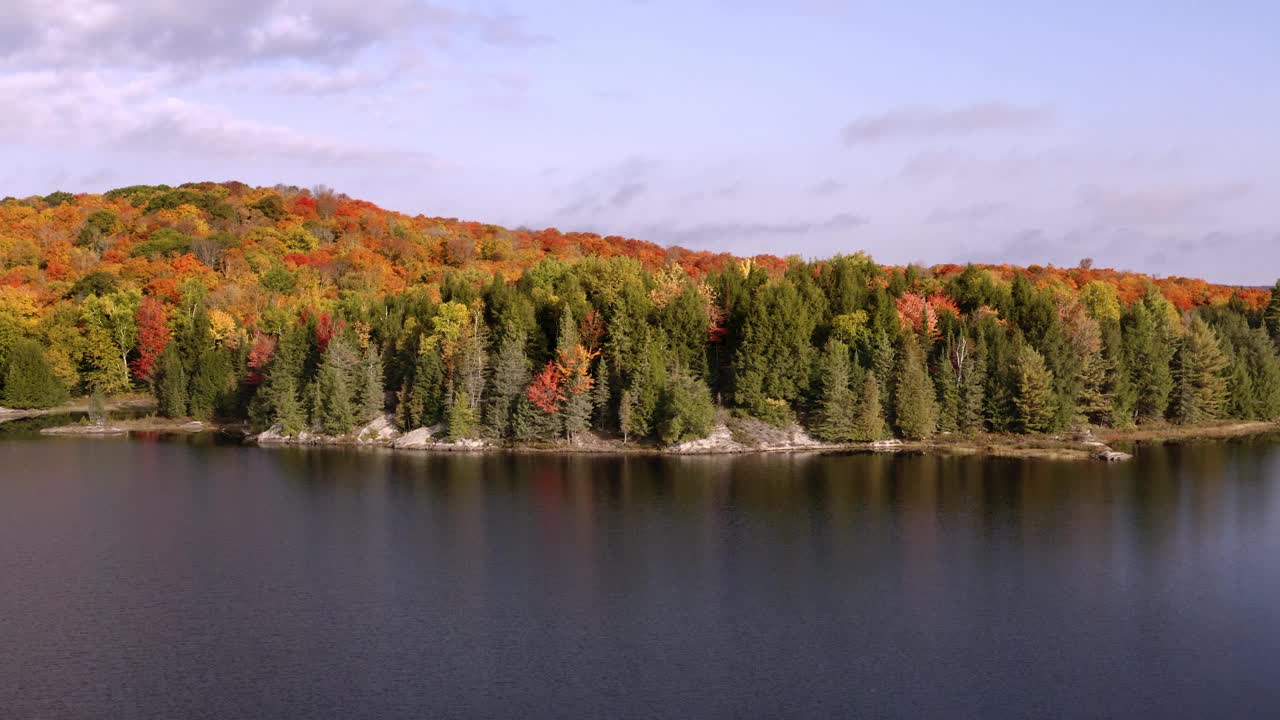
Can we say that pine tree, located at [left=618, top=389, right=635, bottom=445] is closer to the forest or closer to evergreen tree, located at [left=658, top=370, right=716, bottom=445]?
the forest

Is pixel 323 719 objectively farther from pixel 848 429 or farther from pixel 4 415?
pixel 4 415

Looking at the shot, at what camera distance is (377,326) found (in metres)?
74.2

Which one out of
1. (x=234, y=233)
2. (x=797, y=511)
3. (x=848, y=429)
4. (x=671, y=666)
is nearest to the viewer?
(x=671, y=666)

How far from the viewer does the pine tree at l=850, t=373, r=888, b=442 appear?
6334 centimetres

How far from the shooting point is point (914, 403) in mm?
63750

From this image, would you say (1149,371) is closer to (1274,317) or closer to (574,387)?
(1274,317)

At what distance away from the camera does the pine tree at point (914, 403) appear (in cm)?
6356

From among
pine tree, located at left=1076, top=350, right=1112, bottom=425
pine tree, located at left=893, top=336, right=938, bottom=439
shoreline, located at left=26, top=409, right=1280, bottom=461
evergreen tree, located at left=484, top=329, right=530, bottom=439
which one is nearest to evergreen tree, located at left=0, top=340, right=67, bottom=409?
shoreline, located at left=26, top=409, right=1280, bottom=461

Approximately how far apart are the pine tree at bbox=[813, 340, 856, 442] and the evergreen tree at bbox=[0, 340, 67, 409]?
6958 cm

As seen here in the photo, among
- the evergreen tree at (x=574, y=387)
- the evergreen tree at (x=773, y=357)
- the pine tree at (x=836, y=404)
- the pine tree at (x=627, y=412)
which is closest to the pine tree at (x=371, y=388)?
the evergreen tree at (x=574, y=387)

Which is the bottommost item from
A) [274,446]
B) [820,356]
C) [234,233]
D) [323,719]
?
[323,719]

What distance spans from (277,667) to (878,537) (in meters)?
23.1

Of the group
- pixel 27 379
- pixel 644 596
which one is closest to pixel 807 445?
pixel 644 596

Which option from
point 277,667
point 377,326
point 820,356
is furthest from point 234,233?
point 277,667
